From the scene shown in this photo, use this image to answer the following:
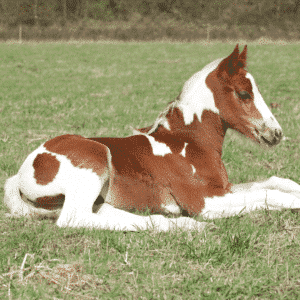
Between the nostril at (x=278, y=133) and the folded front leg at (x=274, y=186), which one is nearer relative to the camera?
the nostril at (x=278, y=133)

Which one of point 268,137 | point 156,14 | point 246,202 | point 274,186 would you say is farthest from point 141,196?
point 156,14

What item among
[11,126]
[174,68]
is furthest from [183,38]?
[11,126]

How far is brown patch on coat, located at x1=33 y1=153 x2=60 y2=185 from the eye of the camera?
322cm

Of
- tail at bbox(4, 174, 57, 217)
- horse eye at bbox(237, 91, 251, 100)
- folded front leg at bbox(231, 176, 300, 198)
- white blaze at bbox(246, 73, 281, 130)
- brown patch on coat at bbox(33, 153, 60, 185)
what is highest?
horse eye at bbox(237, 91, 251, 100)

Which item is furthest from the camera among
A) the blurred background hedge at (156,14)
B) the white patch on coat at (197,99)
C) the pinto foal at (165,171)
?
the blurred background hedge at (156,14)

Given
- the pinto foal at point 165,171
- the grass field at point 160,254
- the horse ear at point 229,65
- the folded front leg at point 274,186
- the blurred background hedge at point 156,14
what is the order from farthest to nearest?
the blurred background hedge at point 156,14
the folded front leg at point 274,186
the horse ear at point 229,65
the pinto foal at point 165,171
the grass field at point 160,254

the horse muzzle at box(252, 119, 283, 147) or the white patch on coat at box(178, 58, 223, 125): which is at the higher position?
the white patch on coat at box(178, 58, 223, 125)

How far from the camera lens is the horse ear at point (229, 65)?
3.47 metres

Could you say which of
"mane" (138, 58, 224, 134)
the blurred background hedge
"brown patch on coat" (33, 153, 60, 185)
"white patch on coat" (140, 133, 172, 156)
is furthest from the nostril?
the blurred background hedge

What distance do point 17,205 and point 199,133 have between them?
1.79 metres

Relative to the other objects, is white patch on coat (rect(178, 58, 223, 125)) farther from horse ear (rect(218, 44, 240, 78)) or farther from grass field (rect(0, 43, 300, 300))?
grass field (rect(0, 43, 300, 300))

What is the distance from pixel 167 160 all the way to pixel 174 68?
11.4 m

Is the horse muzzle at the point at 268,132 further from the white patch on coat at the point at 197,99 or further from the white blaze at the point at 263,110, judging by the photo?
the white patch on coat at the point at 197,99

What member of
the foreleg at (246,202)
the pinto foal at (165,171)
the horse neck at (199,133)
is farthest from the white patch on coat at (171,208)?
the horse neck at (199,133)
